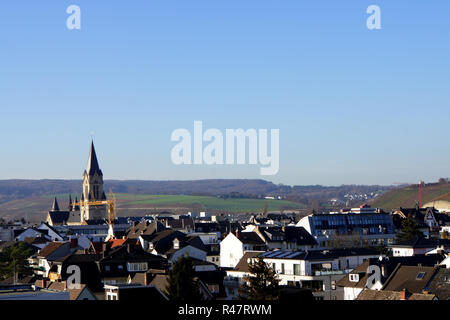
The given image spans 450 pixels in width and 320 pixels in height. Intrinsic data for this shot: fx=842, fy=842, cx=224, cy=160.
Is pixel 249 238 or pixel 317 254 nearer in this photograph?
pixel 317 254

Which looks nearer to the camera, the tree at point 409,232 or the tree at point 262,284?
→ the tree at point 262,284

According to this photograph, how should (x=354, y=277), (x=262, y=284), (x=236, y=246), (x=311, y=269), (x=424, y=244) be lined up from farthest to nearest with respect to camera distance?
(x=236, y=246) < (x=424, y=244) < (x=311, y=269) < (x=354, y=277) < (x=262, y=284)

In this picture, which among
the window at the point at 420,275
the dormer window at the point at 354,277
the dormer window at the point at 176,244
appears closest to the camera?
the window at the point at 420,275

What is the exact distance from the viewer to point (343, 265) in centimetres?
7594

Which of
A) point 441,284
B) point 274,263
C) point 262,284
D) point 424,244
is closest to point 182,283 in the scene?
point 262,284

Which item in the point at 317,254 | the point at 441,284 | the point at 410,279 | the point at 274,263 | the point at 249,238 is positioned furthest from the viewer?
the point at 249,238

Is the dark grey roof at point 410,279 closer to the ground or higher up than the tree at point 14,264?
higher up

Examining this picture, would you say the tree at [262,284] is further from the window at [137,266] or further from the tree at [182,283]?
the window at [137,266]

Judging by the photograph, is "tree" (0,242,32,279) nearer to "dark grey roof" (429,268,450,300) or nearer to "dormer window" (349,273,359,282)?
"dormer window" (349,273,359,282)

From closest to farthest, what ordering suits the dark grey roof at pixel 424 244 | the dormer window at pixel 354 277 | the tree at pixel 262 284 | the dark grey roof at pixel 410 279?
the tree at pixel 262 284
the dark grey roof at pixel 410 279
the dormer window at pixel 354 277
the dark grey roof at pixel 424 244

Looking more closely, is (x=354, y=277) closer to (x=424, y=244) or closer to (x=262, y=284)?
(x=262, y=284)

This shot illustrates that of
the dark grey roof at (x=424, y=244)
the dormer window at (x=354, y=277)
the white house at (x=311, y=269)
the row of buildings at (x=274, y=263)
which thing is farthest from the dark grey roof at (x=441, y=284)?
the dark grey roof at (x=424, y=244)

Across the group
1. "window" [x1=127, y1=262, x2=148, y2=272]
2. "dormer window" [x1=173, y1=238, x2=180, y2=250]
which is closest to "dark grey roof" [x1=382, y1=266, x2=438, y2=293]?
"window" [x1=127, y1=262, x2=148, y2=272]
